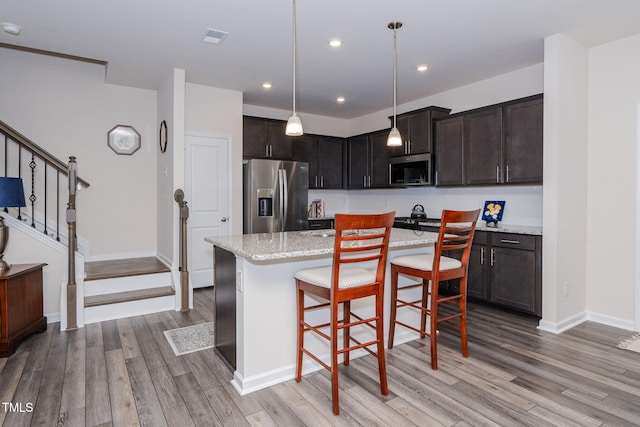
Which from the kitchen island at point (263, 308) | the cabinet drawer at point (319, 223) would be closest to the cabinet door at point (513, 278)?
the kitchen island at point (263, 308)

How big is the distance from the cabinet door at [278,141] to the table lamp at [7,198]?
3.07m

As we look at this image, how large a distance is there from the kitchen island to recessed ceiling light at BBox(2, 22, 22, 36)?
A: 2.65 meters

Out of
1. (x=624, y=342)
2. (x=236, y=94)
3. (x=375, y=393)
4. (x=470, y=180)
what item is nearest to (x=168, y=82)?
(x=236, y=94)

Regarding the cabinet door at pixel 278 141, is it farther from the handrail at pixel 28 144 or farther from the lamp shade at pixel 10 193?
the lamp shade at pixel 10 193

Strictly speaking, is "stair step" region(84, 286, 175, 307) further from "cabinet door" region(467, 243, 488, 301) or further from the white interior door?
"cabinet door" region(467, 243, 488, 301)

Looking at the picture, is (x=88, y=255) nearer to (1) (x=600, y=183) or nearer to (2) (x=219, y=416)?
(2) (x=219, y=416)

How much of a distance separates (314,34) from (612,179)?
3.13 meters

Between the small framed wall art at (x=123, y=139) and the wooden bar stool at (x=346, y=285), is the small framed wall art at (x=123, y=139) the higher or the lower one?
the higher one

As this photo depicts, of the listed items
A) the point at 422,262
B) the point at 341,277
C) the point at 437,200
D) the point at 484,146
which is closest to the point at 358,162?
the point at 437,200

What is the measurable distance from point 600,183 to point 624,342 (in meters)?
1.49

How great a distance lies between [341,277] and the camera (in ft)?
7.45

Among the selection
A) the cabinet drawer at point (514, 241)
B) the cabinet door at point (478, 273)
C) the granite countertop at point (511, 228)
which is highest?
the granite countertop at point (511, 228)

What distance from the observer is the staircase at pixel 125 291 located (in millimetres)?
3707

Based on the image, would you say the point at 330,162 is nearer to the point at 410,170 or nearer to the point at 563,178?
the point at 410,170
